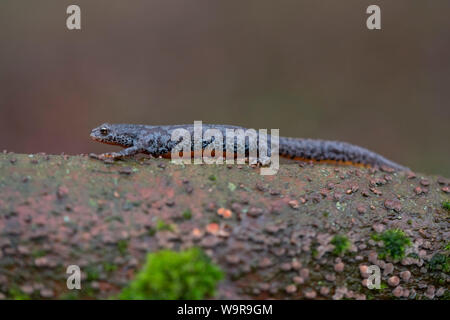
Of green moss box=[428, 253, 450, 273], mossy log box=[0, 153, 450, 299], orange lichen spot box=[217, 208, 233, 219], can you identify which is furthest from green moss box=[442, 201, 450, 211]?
orange lichen spot box=[217, 208, 233, 219]

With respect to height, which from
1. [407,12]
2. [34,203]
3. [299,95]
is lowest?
[34,203]

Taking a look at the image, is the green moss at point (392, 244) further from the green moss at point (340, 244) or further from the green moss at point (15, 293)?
the green moss at point (15, 293)

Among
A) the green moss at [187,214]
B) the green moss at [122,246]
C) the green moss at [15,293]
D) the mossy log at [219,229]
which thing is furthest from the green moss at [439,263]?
the green moss at [15,293]

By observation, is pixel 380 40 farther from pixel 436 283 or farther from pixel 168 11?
pixel 436 283

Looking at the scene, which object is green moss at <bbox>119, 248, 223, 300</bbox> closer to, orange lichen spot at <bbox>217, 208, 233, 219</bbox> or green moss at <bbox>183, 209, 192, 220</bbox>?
green moss at <bbox>183, 209, 192, 220</bbox>

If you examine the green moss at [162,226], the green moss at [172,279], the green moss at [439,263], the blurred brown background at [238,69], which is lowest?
the green moss at [439,263]

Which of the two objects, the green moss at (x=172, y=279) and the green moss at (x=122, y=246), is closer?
the green moss at (x=172, y=279)

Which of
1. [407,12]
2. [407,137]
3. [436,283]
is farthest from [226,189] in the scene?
[407,12]
